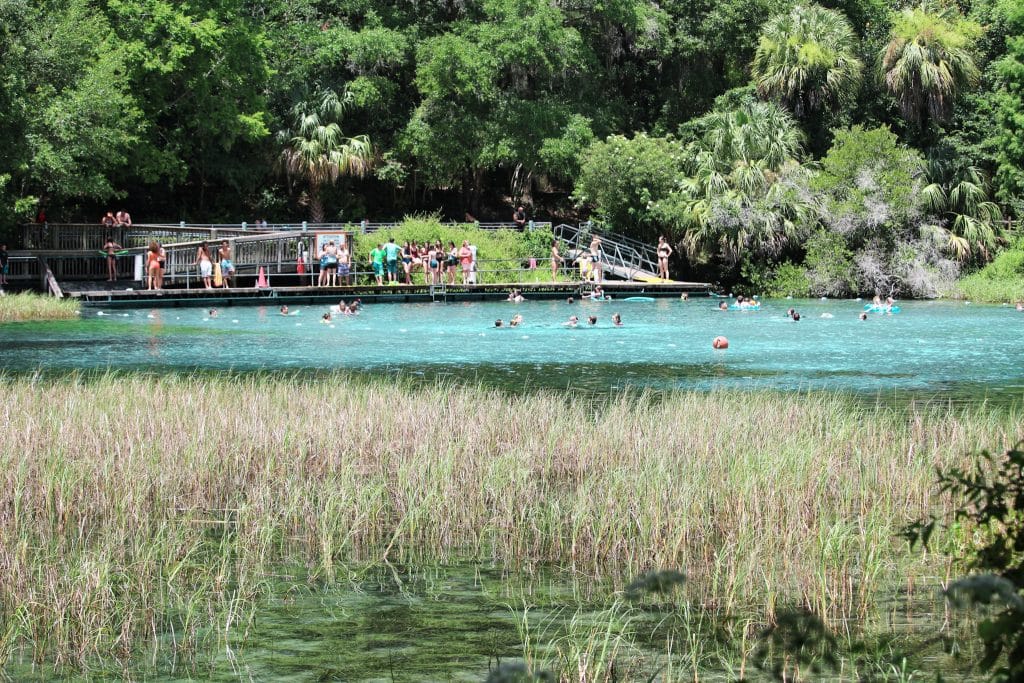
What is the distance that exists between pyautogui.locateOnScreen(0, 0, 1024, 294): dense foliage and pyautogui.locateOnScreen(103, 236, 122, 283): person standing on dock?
1.56 meters

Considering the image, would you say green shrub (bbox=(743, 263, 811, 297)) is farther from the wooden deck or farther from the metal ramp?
the metal ramp

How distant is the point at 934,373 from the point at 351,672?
614 inches

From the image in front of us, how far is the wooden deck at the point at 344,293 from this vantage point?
3679cm

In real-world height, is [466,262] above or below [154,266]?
above

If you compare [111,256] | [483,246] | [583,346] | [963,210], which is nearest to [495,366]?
[583,346]

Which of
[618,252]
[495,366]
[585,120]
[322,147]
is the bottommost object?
[495,366]

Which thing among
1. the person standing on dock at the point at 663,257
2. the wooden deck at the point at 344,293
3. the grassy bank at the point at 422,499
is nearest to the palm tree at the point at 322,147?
the wooden deck at the point at 344,293

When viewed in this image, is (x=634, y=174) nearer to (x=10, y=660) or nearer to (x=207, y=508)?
(x=207, y=508)

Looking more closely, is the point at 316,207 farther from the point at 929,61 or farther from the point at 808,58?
the point at 929,61

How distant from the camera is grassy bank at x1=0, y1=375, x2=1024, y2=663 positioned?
23.5ft

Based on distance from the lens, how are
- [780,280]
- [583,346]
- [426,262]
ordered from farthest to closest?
[780,280]
[426,262]
[583,346]

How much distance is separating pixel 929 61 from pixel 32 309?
98.8 feet

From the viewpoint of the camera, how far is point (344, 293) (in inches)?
1580

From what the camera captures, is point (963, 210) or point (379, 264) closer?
point (379, 264)
